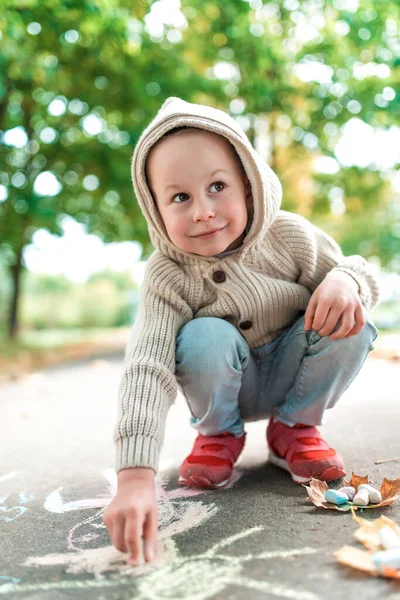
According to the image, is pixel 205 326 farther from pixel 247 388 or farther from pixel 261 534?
pixel 261 534

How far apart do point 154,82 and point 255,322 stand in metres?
4.10

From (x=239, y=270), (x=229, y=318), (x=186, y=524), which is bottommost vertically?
(x=186, y=524)

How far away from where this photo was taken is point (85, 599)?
83 centimetres

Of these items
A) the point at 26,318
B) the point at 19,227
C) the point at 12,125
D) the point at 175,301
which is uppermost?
the point at 12,125

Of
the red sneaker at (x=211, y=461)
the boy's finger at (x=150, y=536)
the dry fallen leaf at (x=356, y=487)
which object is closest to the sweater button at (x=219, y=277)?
the red sneaker at (x=211, y=461)

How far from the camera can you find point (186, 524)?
1088 millimetres

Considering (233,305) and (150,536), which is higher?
(233,305)

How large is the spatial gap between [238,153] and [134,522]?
78cm

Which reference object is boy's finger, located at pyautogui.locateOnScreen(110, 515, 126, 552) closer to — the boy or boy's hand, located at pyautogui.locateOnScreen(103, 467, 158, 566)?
boy's hand, located at pyautogui.locateOnScreen(103, 467, 158, 566)

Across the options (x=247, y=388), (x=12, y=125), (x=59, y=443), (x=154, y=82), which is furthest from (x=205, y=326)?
(x=12, y=125)

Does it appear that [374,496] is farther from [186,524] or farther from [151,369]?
[151,369]

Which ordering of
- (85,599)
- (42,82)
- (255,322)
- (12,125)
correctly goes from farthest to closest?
(12,125) → (42,82) → (255,322) → (85,599)

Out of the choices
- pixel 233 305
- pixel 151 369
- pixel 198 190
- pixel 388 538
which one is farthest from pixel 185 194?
pixel 388 538

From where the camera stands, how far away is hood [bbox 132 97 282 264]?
1.29 m
